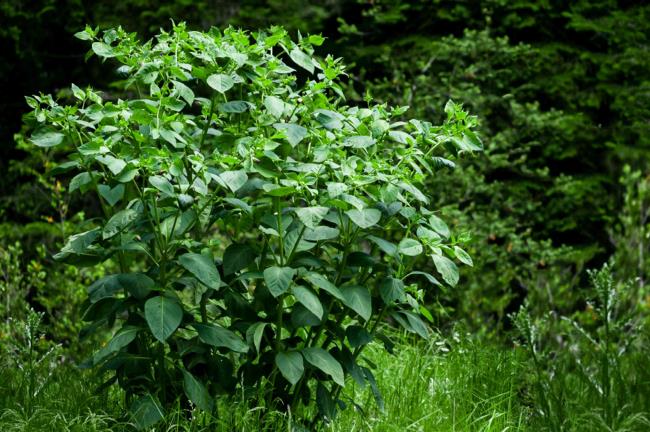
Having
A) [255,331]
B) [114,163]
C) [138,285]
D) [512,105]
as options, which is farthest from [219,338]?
[512,105]

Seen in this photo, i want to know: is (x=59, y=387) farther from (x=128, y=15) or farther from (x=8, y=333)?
(x=128, y=15)

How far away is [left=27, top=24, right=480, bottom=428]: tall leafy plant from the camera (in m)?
2.93

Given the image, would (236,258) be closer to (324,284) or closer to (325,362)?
(324,284)

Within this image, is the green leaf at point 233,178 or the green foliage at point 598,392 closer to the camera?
the green leaf at point 233,178

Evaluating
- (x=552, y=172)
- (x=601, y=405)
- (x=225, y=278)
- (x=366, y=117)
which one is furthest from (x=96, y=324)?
(x=552, y=172)

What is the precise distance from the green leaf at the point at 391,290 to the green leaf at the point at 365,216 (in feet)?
0.95

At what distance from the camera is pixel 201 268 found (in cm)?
288

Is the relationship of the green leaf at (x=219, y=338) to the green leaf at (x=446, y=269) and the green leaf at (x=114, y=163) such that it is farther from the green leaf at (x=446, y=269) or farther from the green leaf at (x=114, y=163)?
the green leaf at (x=446, y=269)

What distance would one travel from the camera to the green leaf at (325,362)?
295 centimetres

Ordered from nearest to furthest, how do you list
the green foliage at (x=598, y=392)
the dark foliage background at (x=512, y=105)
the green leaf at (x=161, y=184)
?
the green leaf at (x=161, y=184)
the green foliage at (x=598, y=392)
the dark foliage background at (x=512, y=105)

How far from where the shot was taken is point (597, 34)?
7.43 metres

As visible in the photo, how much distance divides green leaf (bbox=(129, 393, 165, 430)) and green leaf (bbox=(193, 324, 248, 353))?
0.31 m

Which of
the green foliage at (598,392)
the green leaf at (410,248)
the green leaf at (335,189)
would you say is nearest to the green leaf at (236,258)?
the green leaf at (335,189)

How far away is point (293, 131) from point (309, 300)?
0.63 m
